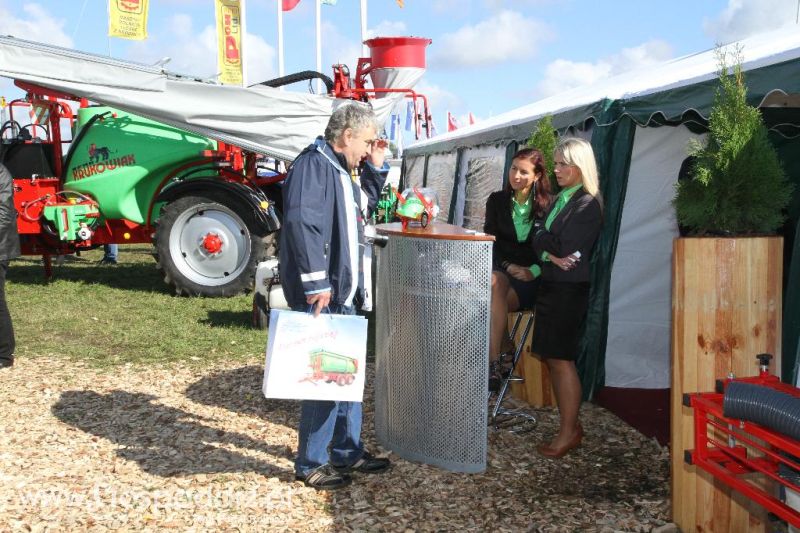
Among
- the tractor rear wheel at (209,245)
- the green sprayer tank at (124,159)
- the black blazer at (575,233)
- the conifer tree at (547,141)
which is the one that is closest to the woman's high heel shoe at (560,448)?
the black blazer at (575,233)

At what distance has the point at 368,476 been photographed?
4.12m

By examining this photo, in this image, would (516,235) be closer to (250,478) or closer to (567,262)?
(567,262)

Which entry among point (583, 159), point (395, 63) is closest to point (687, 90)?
point (583, 159)

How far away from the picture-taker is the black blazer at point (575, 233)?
425 cm

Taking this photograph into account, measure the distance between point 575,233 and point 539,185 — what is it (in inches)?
31.7

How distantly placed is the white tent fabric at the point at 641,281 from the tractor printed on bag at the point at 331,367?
237cm

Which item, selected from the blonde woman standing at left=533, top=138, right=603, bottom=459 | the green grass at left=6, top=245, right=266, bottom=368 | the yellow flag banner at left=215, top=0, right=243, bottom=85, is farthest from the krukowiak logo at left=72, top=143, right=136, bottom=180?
the yellow flag banner at left=215, top=0, right=243, bottom=85

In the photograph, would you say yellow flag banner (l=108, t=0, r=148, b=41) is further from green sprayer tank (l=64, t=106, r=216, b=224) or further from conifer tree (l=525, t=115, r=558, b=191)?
conifer tree (l=525, t=115, r=558, b=191)

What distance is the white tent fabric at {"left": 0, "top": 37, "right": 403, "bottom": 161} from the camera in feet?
28.4

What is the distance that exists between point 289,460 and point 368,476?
488mm

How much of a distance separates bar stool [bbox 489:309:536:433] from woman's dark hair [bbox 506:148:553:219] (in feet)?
2.25

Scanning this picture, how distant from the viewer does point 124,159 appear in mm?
9625

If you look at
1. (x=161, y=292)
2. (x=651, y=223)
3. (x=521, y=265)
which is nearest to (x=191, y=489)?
(x=521, y=265)

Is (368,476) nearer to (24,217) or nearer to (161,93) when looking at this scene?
(161,93)
